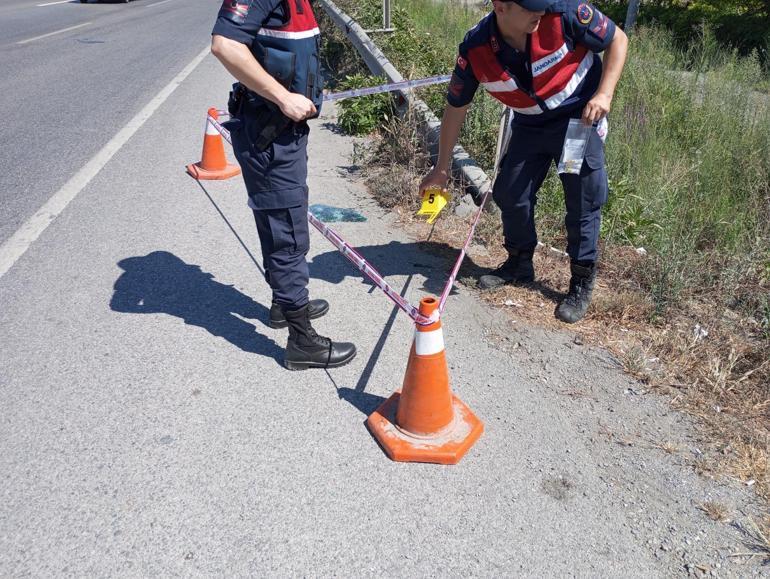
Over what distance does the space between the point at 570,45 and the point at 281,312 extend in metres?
2.05

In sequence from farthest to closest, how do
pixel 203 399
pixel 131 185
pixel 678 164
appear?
pixel 131 185, pixel 678 164, pixel 203 399

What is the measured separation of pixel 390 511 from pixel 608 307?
6.50 feet

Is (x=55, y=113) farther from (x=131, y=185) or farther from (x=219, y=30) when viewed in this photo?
(x=219, y=30)

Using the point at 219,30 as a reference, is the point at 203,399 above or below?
below

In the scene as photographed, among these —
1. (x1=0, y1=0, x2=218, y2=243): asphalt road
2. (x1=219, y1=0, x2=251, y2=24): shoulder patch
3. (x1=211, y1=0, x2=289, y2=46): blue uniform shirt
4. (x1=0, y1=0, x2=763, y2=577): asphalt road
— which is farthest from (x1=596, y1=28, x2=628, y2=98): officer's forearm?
(x1=0, y1=0, x2=218, y2=243): asphalt road

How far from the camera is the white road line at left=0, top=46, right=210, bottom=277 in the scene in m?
4.39

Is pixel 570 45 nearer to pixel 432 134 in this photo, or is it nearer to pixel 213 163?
pixel 432 134

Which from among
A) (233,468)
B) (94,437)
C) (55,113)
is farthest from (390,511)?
(55,113)

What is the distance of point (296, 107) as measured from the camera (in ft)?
8.71

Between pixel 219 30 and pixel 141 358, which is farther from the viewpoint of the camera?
pixel 141 358

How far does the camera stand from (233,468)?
2609mm

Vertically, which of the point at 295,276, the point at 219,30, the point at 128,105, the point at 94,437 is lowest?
the point at 128,105

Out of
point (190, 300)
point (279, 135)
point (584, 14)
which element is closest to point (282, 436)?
point (279, 135)

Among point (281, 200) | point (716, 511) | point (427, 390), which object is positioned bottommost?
point (716, 511)
